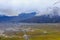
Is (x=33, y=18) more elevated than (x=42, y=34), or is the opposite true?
(x=33, y=18)

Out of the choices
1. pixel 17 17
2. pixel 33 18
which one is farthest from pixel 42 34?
pixel 17 17

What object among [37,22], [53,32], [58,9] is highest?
[58,9]

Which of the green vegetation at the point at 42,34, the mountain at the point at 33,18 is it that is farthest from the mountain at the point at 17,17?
the green vegetation at the point at 42,34

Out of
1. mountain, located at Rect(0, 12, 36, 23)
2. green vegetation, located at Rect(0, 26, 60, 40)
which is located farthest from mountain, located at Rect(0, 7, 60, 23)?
green vegetation, located at Rect(0, 26, 60, 40)

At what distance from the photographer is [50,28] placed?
2719mm

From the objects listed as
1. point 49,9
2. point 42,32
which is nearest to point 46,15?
point 49,9

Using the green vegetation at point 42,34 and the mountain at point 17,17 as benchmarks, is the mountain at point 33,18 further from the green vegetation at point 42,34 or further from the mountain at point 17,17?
the green vegetation at point 42,34

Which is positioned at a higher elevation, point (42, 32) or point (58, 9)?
point (58, 9)

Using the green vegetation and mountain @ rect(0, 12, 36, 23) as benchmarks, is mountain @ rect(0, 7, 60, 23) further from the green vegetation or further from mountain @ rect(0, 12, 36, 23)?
the green vegetation

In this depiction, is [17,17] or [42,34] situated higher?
[17,17]

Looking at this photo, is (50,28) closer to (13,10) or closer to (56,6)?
(56,6)

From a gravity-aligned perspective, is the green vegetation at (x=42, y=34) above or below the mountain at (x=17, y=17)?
below

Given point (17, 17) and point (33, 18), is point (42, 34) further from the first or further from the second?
point (17, 17)

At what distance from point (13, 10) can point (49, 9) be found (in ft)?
1.96
